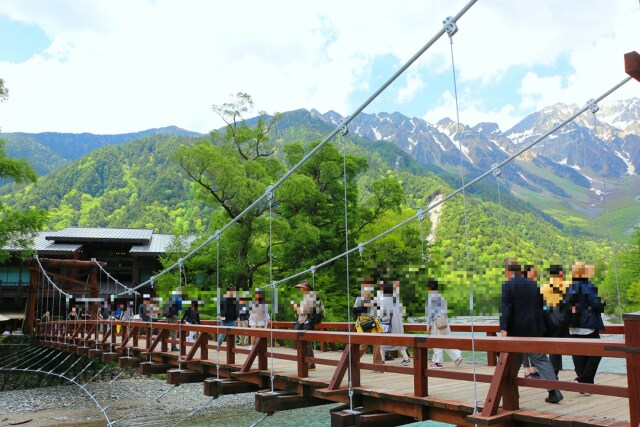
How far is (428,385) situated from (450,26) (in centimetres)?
289

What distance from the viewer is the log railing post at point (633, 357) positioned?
7.66 feet

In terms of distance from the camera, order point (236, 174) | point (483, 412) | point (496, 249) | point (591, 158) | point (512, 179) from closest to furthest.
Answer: point (483, 412) → point (496, 249) → point (236, 174) → point (591, 158) → point (512, 179)

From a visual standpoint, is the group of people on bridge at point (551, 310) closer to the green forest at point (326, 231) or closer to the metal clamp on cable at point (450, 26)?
the metal clamp on cable at point (450, 26)

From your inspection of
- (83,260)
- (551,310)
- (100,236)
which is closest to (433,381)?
(551,310)

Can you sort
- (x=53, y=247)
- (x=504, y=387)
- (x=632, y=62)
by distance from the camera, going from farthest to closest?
(x=53, y=247) < (x=504, y=387) < (x=632, y=62)

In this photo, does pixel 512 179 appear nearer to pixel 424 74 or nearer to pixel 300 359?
pixel 424 74

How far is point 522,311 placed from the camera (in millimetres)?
3785

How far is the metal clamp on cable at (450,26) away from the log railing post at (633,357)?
7.96 ft

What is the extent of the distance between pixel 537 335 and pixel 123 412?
449 inches

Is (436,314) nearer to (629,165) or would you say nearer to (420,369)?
(420,369)

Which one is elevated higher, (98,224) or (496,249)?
(98,224)

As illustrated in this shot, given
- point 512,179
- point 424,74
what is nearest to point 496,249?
point 424,74

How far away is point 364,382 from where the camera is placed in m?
4.82

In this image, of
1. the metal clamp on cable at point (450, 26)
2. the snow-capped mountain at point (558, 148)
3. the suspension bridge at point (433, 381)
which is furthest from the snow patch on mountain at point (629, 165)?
the metal clamp on cable at point (450, 26)
